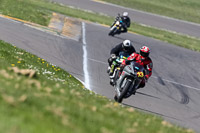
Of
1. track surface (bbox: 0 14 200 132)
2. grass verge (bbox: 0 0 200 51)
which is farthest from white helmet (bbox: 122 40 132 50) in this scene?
grass verge (bbox: 0 0 200 51)

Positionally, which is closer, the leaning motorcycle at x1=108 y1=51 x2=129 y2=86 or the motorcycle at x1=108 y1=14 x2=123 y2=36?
the leaning motorcycle at x1=108 y1=51 x2=129 y2=86

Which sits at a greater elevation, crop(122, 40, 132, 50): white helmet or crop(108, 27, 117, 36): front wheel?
crop(122, 40, 132, 50): white helmet

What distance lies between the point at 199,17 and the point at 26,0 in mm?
17086

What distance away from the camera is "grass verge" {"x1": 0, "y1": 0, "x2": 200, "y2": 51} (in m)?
24.3

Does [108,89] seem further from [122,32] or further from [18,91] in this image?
[122,32]

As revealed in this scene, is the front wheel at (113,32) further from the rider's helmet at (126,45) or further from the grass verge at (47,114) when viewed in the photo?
the grass verge at (47,114)

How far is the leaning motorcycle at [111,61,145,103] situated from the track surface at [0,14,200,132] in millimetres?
1207

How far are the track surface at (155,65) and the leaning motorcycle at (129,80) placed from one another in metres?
1.21

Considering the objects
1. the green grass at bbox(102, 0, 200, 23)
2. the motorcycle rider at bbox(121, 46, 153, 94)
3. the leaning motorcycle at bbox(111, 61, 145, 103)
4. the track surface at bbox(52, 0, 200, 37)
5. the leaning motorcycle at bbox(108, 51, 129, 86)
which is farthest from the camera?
the green grass at bbox(102, 0, 200, 23)

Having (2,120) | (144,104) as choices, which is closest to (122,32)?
(144,104)

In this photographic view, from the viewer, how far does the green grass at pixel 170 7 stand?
37.7 metres

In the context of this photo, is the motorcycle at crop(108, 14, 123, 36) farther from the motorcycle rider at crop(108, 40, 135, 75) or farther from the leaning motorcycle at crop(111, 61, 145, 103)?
the leaning motorcycle at crop(111, 61, 145, 103)

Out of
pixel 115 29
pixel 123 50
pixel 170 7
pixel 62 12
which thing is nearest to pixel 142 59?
pixel 123 50

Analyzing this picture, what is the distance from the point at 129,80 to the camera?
11.2 m
